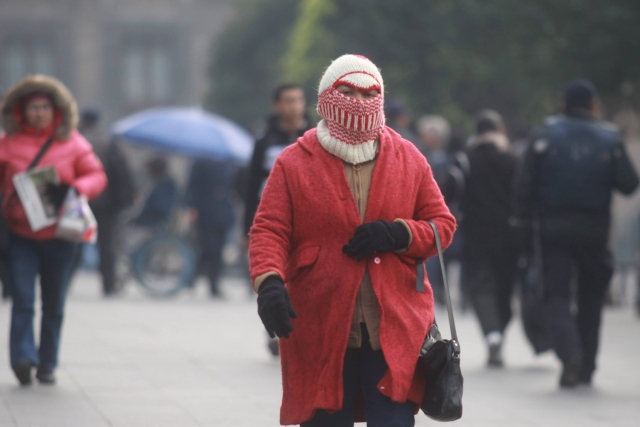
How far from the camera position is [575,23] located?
61.6 feet

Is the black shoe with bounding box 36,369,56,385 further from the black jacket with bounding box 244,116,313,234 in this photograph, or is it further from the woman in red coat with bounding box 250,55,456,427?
the woman in red coat with bounding box 250,55,456,427

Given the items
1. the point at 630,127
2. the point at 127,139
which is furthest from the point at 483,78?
the point at 127,139

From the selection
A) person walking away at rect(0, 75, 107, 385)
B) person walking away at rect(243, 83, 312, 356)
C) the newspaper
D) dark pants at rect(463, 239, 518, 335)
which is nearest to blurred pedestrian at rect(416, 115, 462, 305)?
dark pants at rect(463, 239, 518, 335)

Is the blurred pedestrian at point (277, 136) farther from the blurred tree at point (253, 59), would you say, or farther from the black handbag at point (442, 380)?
the blurred tree at point (253, 59)

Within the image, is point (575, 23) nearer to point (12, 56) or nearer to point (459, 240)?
point (459, 240)

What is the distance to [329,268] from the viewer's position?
459 cm

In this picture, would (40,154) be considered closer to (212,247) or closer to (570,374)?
(570,374)

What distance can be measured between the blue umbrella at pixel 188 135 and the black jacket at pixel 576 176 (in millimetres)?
8686

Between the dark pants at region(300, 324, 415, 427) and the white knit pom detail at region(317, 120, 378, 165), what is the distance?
24.2 inches

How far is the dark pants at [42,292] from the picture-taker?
24.6 feet

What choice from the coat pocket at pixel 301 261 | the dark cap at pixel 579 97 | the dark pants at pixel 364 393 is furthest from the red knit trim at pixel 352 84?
the dark cap at pixel 579 97

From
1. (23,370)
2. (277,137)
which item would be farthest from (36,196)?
(277,137)

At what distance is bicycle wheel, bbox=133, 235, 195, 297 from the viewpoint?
15758 mm

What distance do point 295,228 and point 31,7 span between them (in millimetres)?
58303
